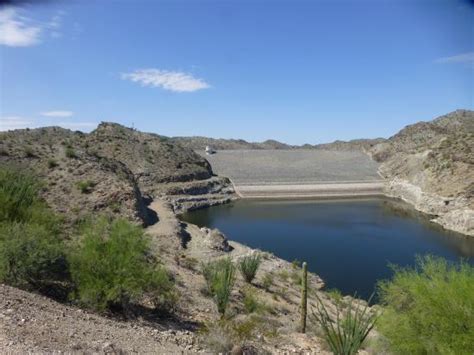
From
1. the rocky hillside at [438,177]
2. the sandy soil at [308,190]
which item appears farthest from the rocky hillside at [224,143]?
the sandy soil at [308,190]

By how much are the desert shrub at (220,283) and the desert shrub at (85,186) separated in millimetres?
14382

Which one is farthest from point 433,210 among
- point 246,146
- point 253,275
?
point 246,146

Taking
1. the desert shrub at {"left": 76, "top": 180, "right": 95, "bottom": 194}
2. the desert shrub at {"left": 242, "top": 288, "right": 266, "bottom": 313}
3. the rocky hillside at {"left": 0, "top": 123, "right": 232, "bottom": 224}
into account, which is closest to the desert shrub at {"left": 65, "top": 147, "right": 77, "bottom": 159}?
the rocky hillside at {"left": 0, "top": 123, "right": 232, "bottom": 224}

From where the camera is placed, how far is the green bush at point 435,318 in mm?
8531

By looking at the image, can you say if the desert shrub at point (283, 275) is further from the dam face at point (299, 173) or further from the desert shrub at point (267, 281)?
the dam face at point (299, 173)

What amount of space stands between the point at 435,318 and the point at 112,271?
7238mm

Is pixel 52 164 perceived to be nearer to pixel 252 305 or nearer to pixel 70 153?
pixel 70 153

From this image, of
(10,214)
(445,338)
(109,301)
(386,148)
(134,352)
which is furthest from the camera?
(386,148)

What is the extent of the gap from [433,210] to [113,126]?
4286 cm

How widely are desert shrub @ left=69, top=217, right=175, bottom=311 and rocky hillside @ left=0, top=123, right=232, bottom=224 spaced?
14.8 meters

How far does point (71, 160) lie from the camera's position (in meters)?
33.2

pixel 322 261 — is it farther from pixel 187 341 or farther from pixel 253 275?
pixel 187 341

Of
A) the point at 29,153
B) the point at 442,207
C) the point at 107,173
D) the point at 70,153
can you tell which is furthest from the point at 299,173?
the point at 29,153

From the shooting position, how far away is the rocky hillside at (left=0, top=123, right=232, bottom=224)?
28.5 meters
